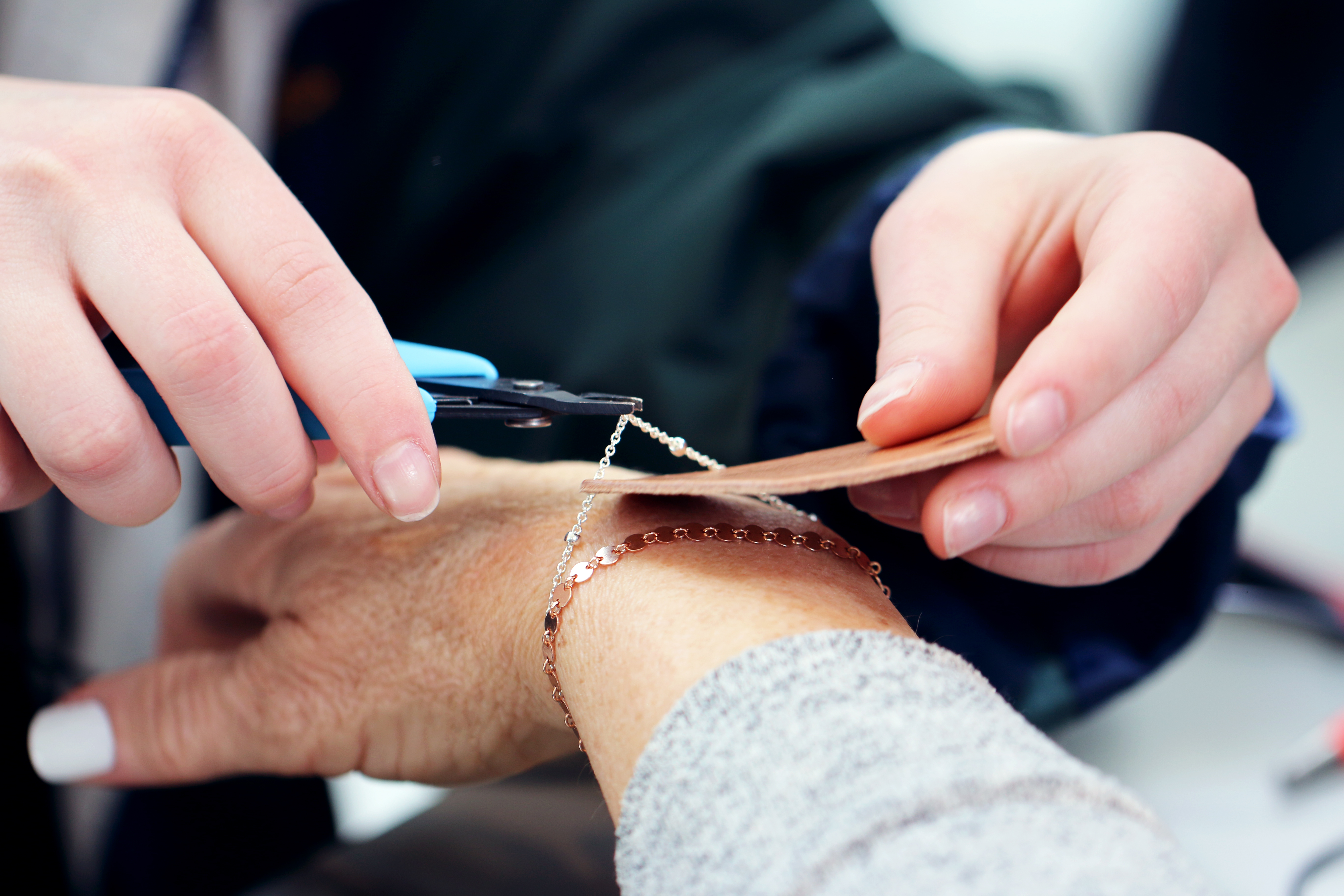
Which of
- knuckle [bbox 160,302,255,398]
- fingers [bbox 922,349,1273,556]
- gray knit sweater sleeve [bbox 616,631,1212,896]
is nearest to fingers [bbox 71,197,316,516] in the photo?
knuckle [bbox 160,302,255,398]

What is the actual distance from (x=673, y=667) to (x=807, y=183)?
2.47ft

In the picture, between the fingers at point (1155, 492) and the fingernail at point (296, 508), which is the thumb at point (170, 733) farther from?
the fingers at point (1155, 492)

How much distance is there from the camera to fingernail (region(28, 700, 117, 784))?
70 centimetres

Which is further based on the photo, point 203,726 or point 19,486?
point 203,726

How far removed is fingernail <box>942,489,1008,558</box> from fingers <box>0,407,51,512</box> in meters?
0.58

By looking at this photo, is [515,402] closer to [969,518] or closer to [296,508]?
[296,508]

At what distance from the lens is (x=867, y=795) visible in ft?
1.09

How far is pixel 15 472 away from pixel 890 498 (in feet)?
1.93

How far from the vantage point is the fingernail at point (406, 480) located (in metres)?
0.51

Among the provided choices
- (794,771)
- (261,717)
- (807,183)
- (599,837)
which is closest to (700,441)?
(807,183)

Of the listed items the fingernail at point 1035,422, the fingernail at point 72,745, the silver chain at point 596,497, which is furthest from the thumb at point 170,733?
the fingernail at point 1035,422

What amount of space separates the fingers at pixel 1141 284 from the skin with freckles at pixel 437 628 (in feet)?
0.53

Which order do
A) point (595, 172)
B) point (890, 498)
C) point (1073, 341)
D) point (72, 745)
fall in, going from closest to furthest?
point (1073, 341) < point (890, 498) < point (72, 745) < point (595, 172)

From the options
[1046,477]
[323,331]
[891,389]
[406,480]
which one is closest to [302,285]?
[323,331]
